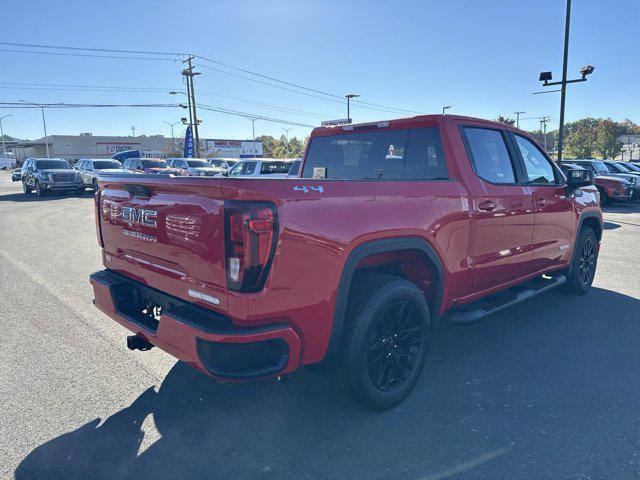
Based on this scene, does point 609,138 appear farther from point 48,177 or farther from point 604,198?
point 48,177

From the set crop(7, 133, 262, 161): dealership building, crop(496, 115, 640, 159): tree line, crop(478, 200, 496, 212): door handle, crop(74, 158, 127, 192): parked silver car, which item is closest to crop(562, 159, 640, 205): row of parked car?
crop(478, 200, 496, 212): door handle

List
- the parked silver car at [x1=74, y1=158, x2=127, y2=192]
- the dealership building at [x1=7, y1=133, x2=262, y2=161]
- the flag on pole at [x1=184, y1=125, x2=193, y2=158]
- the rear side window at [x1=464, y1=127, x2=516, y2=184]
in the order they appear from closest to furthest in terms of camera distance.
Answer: the rear side window at [x1=464, y1=127, x2=516, y2=184] < the parked silver car at [x1=74, y1=158, x2=127, y2=192] < the flag on pole at [x1=184, y1=125, x2=193, y2=158] < the dealership building at [x1=7, y1=133, x2=262, y2=161]

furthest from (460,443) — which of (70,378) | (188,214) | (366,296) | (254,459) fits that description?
(70,378)

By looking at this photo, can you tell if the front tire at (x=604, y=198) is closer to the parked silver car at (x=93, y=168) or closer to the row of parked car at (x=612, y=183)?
the row of parked car at (x=612, y=183)

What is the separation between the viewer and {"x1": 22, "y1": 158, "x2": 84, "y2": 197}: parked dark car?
66.8 ft

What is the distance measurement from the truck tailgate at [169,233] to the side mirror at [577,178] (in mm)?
3918

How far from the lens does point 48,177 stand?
20312mm

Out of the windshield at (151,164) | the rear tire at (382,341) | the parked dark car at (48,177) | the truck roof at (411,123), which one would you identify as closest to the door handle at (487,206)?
the truck roof at (411,123)

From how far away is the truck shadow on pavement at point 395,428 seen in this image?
2449 mm

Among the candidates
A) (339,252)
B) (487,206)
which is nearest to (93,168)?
(487,206)

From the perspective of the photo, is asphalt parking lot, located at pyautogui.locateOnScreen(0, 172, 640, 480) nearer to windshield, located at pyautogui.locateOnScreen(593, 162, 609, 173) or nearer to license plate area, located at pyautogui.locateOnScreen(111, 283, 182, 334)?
license plate area, located at pyautogui.locateOnScreen(111, 283, 182, 334)

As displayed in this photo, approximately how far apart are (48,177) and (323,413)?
70.3 feet

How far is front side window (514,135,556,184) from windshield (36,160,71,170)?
22.4m

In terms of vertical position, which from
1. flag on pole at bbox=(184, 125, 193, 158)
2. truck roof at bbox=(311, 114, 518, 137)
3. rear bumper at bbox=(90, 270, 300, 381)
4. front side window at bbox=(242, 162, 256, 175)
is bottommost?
rear bumper at bbox=(90, 270, 300, 381)
